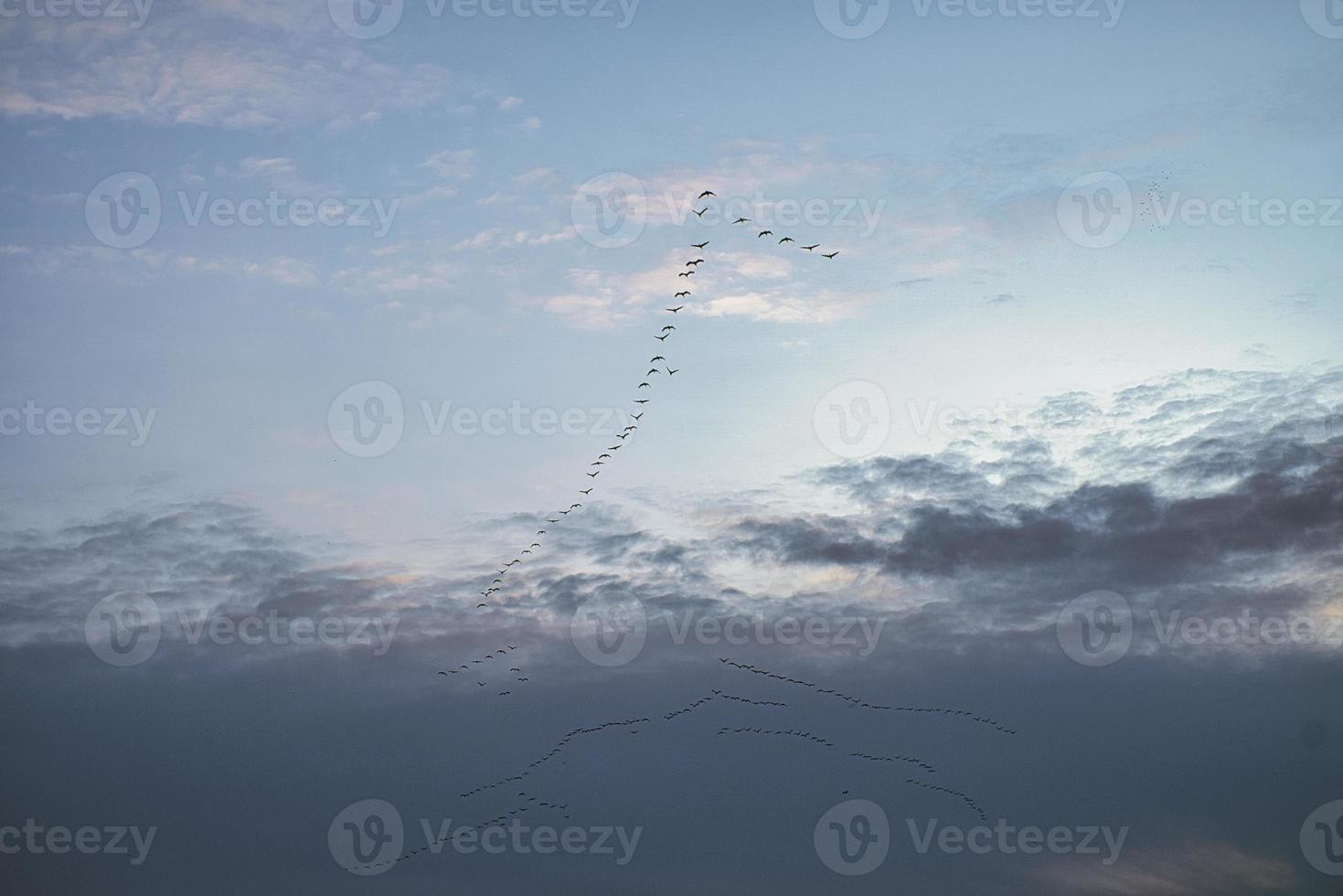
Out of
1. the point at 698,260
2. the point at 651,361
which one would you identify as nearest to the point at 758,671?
the point at 651,361

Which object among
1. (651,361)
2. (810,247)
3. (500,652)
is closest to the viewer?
(810,247)

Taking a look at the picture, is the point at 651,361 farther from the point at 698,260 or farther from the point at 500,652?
the point at 500,652

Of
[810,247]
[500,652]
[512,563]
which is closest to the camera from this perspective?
[810,247]

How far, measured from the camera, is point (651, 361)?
3460 inches

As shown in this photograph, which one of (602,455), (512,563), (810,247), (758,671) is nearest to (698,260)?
(810,247)

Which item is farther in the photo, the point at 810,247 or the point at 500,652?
the point at 500,652

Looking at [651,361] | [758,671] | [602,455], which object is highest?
[651,361]

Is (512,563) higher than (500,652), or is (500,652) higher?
(512,563)

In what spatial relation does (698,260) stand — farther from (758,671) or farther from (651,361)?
(758,671)

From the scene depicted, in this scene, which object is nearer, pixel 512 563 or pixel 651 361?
pixel 651 361

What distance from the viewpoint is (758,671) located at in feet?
354

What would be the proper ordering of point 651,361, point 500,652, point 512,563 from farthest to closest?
point 500,652
point 512,563
point 651,361

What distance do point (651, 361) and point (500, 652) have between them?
4172 centimetres

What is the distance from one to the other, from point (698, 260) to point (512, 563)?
4050 centimetres
